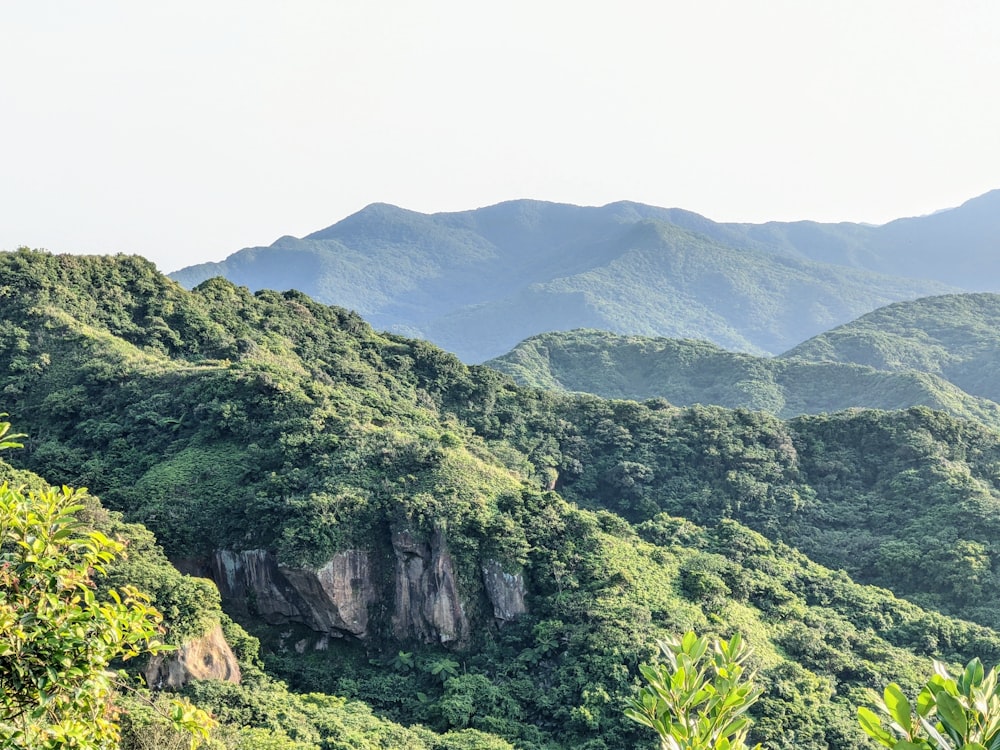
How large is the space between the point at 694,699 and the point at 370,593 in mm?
21234

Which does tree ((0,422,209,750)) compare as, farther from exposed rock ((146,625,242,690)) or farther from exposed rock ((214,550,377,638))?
exposed rock ((214,550,377,638))

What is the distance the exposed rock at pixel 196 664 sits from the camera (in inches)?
696

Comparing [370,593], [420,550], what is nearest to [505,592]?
[420,550]

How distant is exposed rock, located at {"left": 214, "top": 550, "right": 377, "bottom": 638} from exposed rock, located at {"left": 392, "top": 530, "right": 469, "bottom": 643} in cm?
104

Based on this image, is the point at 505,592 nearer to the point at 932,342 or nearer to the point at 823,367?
the point at 823,367

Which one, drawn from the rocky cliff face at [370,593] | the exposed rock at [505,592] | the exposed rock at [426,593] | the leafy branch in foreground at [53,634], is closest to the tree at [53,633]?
the leafy branch in foreground at [53,634]

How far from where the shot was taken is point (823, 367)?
74.8m

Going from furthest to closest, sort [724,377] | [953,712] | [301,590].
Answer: [724,377] < [301,590] < [953,712]

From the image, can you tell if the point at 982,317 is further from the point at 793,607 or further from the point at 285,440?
the point at 285,440

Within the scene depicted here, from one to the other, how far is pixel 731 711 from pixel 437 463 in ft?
72.8

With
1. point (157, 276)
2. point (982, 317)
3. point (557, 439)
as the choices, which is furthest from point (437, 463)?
point (982, 317)

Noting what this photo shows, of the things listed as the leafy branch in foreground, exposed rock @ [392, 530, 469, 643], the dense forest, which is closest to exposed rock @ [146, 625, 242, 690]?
the dense forest

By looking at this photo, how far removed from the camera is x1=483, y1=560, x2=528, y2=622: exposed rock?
930 inches

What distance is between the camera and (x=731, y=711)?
154 inches
